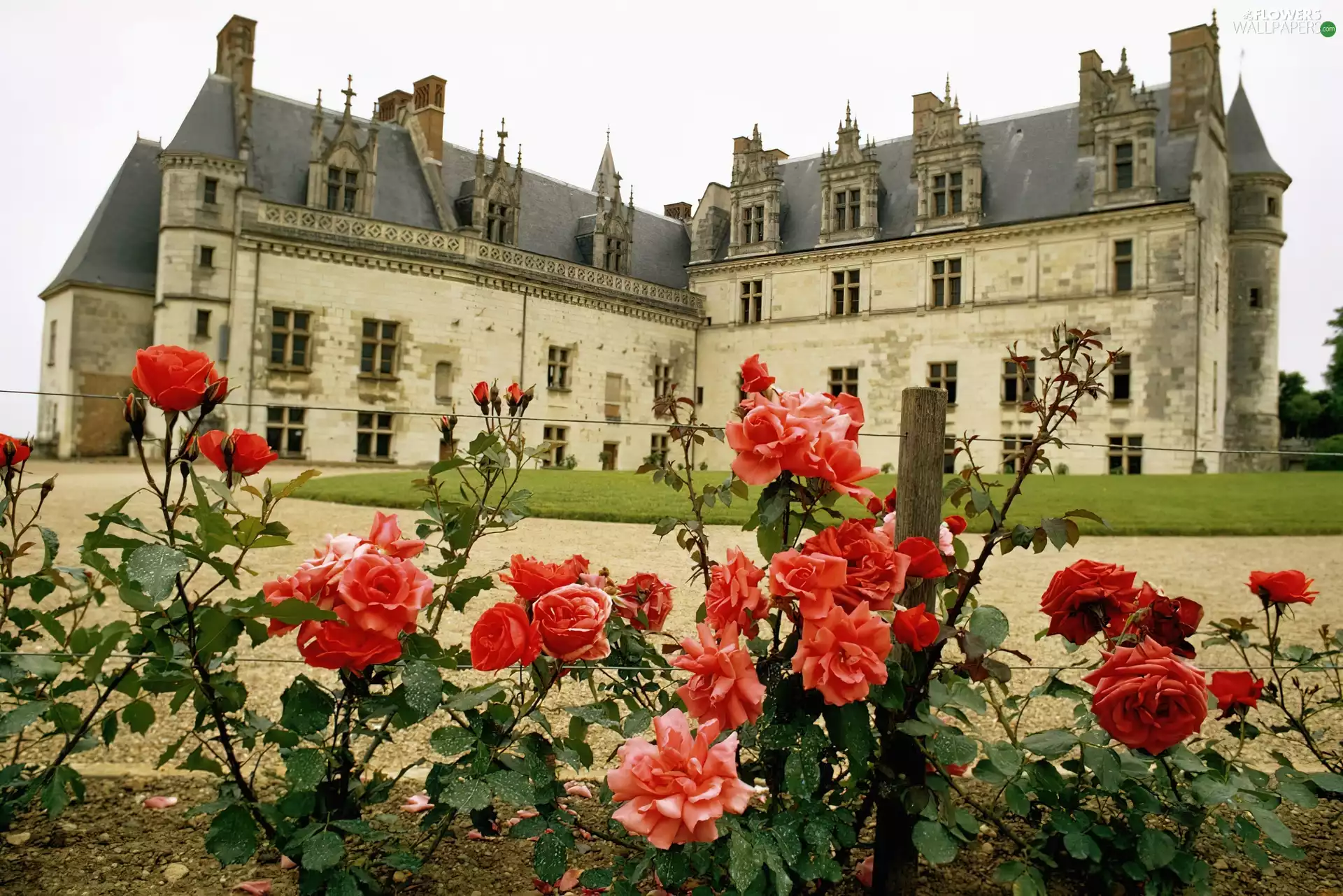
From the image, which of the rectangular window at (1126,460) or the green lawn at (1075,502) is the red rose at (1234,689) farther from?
the rectangular window at (1126,460)

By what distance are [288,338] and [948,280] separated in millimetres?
15925

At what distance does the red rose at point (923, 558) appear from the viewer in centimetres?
203

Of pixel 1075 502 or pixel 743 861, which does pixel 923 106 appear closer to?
pixel 1075 502

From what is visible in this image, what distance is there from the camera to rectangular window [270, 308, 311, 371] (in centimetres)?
1873

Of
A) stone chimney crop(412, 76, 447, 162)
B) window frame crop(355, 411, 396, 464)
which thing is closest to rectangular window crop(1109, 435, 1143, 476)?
window frame crop(355, 411, 396, 464)

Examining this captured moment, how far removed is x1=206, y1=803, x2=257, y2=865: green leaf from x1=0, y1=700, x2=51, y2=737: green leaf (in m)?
0.54

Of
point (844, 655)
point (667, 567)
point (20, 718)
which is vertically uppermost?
point (844, 655)

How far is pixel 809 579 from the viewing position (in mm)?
1868

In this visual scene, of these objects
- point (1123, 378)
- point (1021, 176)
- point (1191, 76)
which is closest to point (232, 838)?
point (1123, 378)

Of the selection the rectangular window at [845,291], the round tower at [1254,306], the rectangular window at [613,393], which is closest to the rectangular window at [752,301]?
the rectangular window at [845,291]

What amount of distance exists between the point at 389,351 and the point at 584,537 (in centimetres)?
1378

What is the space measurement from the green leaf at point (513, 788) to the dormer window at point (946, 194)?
77.4 ft

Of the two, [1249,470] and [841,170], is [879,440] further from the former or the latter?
[1249,470]

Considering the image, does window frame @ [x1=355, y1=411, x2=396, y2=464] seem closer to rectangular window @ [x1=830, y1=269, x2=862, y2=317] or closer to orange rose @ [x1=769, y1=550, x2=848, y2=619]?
rectangular window @ [x1=830, y1=269, x2=862, y2=317]
